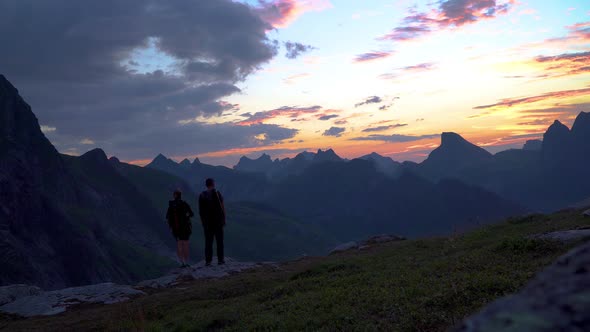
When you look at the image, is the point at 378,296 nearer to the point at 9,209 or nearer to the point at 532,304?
the point at 532,304

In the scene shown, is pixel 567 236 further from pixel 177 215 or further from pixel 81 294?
pixel 81 294

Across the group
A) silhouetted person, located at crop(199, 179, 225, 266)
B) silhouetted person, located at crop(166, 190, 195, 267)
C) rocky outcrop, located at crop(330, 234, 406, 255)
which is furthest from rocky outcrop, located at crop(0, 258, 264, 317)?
rocky outcrop, located at crop(330, 234, 406, 255)

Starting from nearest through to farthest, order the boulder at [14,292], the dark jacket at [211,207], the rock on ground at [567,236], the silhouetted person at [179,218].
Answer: the rock on ground at [567,236]
the boulder at [14,292]
the dark jacket at [211,207]
the silhouetted person at [179,218]

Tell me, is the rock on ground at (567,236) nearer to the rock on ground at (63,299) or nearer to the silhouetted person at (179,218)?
the silhouetted person at (179,218)

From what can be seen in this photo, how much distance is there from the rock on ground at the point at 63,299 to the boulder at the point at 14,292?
565mm

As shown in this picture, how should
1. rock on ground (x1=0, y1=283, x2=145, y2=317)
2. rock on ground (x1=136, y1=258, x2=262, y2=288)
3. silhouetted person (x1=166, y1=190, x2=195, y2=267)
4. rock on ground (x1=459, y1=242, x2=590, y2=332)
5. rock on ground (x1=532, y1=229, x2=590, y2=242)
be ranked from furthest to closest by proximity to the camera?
1. silhouetted person (x1=166, y1=190, x2=195, y2=267)
2. rock on ground (x1=136, y1=258, x2=262, y2=288)
3. rock on ground (x1=0, y1=283, x2=145, y2=317)
4. rock on ground (x1=532, y1=229, x2=590, y2=242)
5. rock on ground (x1=459, y1=242, x2=590, y2=332)

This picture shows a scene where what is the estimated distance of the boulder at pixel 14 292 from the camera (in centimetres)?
2175

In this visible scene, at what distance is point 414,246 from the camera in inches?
852

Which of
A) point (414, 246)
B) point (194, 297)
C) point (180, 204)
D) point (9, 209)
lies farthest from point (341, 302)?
point (9, 209)

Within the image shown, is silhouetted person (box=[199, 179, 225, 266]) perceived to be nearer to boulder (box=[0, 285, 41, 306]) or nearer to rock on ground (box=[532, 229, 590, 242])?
boulder (box=[0, 285, 41, 306])

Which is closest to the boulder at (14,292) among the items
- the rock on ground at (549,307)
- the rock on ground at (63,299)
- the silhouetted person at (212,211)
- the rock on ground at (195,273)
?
the rock on ground at (63,299)

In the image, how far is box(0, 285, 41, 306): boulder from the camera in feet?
71.4

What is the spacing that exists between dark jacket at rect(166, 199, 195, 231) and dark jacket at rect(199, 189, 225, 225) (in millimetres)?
1603

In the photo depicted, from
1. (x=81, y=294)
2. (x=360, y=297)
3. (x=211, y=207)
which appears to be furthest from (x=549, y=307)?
(x=81, y=294)
